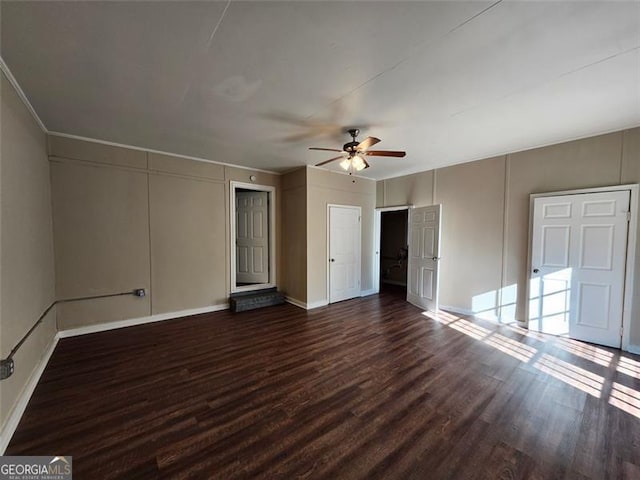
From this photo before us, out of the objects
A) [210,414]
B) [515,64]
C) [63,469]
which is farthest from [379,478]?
[515,64]

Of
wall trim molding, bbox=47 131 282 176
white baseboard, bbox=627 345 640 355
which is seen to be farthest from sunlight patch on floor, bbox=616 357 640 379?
wall trim molding, bbox=47 131 282 176

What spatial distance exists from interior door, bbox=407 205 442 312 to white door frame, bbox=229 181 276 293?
276 centimetres

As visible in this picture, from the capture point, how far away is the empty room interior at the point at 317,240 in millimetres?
1585

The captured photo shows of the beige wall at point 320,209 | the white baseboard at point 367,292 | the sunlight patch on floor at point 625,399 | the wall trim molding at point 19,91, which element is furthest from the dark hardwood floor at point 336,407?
the wall trim molding at point 19,91

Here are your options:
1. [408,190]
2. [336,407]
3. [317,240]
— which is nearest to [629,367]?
[336,407]

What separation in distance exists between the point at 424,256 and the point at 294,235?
8.15 ft

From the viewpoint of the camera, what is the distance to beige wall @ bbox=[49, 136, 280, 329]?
332 centimetres

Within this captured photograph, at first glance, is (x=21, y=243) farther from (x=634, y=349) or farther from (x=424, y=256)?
(x=634, y=349)

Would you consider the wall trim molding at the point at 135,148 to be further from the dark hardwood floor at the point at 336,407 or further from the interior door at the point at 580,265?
the interior door at the point at 580,265

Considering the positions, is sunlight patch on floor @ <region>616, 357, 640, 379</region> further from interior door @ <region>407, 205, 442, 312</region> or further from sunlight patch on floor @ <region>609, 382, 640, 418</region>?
interior door @ <region>407, 205, 442, 312</region>

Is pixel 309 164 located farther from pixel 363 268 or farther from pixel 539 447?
pixel 539 447

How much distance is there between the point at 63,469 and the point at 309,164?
428 centimetres

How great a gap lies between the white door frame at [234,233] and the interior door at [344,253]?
1.18m

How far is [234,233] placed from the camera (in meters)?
4.64
